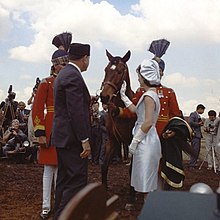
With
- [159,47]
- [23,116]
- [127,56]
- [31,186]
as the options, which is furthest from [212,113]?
[127,56]

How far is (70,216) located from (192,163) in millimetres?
9931

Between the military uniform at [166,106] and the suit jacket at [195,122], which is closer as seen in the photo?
the military uniform at [166,106]

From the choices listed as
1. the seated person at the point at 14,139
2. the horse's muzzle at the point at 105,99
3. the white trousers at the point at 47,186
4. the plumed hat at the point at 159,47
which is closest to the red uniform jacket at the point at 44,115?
the white trousers at the point at 47,186

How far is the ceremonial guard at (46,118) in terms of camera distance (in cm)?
472

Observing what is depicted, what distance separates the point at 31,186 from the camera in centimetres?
707

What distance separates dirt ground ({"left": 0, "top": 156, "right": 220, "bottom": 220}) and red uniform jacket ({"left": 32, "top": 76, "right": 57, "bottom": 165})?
2.34 ft

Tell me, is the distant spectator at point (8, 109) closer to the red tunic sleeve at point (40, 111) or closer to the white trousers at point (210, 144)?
the white trousers at point (210, 144)

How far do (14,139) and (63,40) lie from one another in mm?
5715

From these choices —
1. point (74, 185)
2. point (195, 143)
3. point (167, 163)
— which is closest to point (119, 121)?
point (167, 163)

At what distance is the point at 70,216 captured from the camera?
1168mm

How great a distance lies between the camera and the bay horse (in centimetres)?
570

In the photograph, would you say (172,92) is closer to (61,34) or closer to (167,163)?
(167,163)

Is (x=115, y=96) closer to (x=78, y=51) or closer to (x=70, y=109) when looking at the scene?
(x=78, y=51)

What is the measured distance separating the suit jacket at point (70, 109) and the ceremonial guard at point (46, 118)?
2.65 feet
